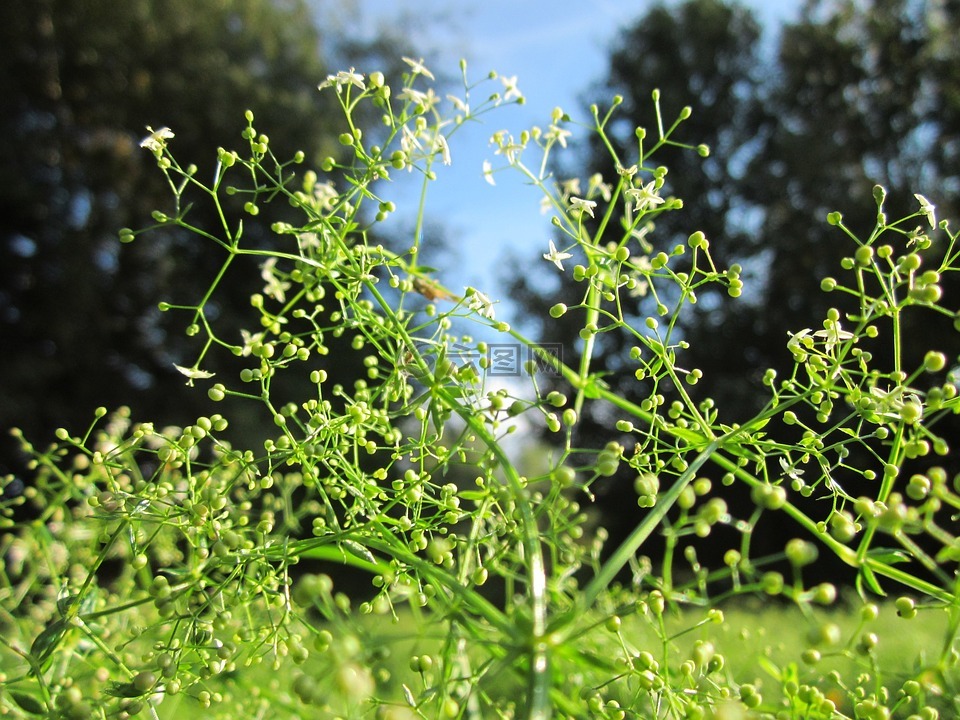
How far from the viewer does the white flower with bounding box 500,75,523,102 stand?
0.63 meters

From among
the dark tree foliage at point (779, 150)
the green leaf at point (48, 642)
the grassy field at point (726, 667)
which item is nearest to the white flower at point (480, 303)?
the grassy field at point (726, 667)

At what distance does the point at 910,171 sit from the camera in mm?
5137

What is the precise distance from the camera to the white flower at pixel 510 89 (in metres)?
0.63

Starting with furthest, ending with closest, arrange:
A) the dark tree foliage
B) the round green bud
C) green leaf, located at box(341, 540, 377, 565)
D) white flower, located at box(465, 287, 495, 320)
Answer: the dark tree foliage, white flower, located at box(465, 287, 495, 320), green leaf, located at box(341, 540, 377, 565), the round green bud

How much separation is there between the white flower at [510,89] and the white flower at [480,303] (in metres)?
0.22

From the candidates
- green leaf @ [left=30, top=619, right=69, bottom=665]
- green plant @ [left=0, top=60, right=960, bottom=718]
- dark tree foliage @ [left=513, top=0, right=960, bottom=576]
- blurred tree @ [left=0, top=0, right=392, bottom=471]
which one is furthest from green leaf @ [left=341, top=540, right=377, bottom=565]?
blurred tree @ [left=0, top=0, right=392, bottom=471]

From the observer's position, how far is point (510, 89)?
64cm

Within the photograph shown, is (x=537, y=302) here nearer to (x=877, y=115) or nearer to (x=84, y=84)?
(x=877, y=115)

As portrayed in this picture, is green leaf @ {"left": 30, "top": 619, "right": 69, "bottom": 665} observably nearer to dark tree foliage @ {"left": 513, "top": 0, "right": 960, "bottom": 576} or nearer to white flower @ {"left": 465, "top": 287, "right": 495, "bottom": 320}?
white flower @ {"left": 465, "top": 287, "right": 495, "bottom": 320}

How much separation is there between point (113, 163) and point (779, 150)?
5.07 meters

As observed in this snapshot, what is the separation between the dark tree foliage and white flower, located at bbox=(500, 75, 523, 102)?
396 centimetres

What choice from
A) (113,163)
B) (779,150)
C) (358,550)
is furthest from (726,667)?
(113,163)

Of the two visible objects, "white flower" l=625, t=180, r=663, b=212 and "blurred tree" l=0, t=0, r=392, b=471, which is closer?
"white flower" l=625, t=180, r=663, b=212

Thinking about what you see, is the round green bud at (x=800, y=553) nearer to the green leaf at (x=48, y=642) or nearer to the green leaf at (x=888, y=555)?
the green leaf at (x=888, y=555)
